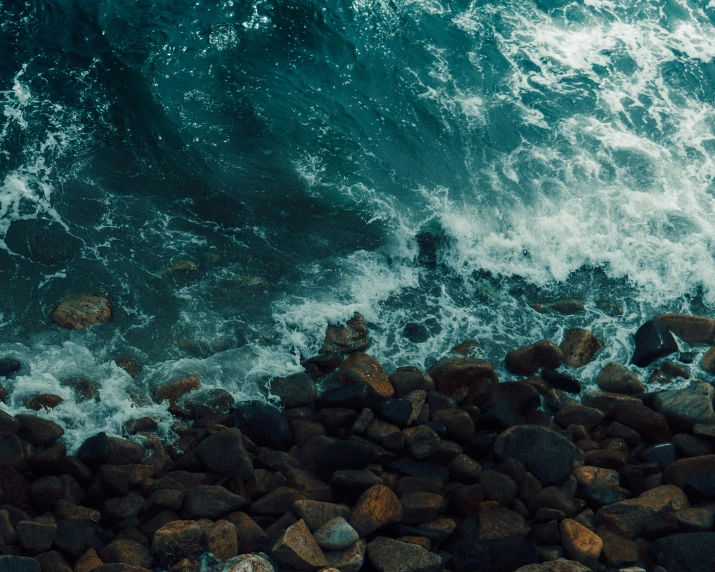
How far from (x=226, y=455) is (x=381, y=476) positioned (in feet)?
6.91

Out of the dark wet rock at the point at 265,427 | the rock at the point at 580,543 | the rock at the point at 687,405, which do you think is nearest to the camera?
the rock at the point at 580,543

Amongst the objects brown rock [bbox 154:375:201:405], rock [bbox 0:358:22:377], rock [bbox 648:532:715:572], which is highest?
rock [bbox 0:358:22:377]

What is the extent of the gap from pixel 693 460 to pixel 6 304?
35.9ft

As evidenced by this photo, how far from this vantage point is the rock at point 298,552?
8297 mm

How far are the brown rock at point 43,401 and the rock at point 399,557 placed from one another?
210 inches

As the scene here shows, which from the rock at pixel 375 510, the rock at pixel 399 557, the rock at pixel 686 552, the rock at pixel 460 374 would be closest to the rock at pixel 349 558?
the rock at pixel 399 557

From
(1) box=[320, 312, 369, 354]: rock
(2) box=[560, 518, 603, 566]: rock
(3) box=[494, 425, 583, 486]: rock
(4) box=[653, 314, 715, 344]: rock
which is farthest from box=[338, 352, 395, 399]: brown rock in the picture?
(4) box=[653, 314, 715, 344]: rock

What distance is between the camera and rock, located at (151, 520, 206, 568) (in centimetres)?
861

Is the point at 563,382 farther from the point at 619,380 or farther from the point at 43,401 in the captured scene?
the point at 43,401

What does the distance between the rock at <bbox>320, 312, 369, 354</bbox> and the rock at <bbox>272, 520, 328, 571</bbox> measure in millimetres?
4419

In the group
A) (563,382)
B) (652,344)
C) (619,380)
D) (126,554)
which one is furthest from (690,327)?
(126,554)

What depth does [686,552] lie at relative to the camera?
879 cm

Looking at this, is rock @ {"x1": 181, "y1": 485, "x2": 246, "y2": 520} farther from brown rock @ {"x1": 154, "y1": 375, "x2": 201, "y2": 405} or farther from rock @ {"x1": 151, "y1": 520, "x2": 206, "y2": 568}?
brown rock @ {"x1": 154, "y1": 375, "x2": 201, "y2": 405}

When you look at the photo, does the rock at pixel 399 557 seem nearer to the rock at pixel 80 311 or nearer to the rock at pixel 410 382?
the rock at pixel 410 382
